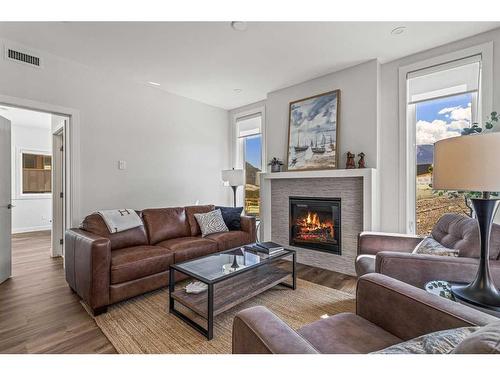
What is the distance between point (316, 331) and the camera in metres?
1.14

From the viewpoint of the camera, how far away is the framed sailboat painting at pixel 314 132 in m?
3.34

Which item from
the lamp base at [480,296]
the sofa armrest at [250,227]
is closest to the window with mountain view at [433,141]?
the lamp base at [480,296]

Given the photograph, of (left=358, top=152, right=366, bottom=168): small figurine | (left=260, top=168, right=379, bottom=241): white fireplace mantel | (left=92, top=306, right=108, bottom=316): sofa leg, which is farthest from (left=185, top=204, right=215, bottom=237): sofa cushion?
(left=358, top=152, right=366, bottom=168): small figurine

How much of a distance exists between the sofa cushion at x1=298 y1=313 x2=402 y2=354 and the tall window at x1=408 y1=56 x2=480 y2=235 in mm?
2138

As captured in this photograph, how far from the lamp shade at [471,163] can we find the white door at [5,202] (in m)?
4.15

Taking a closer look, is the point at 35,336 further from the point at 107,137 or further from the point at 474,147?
the point at 474,147

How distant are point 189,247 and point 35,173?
5849 mm

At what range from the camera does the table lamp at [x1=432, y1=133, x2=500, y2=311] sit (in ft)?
3.81

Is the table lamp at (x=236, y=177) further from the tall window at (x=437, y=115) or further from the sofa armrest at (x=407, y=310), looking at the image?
the sofa armrest at (x=407, y=310)

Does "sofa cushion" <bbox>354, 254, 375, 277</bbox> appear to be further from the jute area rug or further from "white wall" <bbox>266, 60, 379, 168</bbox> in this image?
"white wall" <bbox>266, 60, 379, 168</bbox>
